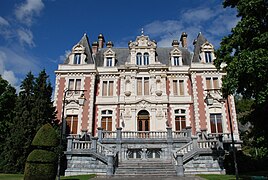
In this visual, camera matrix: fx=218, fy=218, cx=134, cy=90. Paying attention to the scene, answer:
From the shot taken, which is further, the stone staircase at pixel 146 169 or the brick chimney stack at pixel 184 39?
the brick chimney stack at pixel 184 39

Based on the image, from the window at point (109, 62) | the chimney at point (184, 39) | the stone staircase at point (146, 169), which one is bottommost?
the stone staircase at point (146, 169)

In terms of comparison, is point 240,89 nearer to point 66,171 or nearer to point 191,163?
point 191,163

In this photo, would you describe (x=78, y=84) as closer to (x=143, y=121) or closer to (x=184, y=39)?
(x=143, y=121)

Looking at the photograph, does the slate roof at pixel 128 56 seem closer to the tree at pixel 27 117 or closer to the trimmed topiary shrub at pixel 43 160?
the tree at pixel 27 117

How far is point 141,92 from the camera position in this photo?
25562mm

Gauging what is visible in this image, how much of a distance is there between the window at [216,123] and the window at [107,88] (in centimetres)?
1184

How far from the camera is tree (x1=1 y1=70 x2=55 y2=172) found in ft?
57.7

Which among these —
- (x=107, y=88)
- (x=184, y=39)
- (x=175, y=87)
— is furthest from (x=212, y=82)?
(x=107, y=88)

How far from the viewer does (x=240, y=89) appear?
1157 centimetres

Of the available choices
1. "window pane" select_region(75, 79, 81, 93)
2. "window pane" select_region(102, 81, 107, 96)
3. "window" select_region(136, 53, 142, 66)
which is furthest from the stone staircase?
"window" select_region(136, 53, 142, 66)

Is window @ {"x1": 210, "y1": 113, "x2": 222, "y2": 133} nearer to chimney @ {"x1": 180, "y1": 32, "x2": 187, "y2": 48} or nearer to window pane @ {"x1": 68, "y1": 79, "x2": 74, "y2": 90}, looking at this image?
chimney @ {"x1": 180, "y1": 32, "x2": 187, "y2": 48}

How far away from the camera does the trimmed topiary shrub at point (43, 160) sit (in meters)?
12.3

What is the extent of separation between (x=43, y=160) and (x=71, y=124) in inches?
460

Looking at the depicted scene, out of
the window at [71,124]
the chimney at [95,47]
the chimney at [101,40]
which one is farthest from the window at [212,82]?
the chimney at [101,40]
